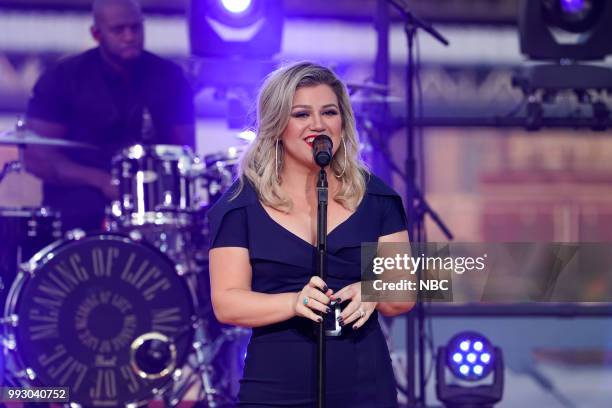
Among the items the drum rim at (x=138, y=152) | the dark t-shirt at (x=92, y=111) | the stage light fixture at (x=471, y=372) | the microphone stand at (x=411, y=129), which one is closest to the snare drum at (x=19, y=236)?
the dark t-shirt at (x=92, y=111)

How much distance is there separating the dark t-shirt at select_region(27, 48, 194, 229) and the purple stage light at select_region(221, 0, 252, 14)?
1.71 feet

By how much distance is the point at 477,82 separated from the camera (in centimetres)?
643

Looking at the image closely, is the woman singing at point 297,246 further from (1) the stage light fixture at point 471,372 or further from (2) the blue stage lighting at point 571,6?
(2) the blue stage lighting at point 571,6

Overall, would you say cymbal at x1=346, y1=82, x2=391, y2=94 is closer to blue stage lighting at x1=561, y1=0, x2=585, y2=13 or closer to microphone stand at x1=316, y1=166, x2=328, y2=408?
blue stage lighting at x1=561, y1=0, x2=585, y2=13

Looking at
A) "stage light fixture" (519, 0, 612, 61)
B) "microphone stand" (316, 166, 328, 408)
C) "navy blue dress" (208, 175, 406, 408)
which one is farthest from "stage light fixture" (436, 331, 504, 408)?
"microphone stand" (316, 166, 328, 408)

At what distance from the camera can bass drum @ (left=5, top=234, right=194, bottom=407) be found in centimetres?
466

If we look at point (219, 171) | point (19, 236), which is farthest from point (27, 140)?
point (219, 171)

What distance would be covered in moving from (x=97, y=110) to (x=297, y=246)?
271 centimetres

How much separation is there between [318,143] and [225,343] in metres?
2.47

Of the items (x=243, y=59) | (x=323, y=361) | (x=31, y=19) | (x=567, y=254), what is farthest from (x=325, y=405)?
(x=31, y=19)

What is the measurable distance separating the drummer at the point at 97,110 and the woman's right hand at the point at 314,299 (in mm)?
2729

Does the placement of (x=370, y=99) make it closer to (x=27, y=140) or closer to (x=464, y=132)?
(x=27, y=140)

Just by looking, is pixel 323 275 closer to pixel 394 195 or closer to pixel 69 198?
pixel 394 195

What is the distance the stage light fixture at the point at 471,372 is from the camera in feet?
14.8
